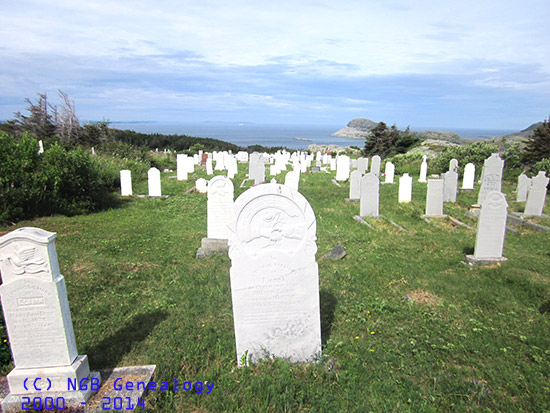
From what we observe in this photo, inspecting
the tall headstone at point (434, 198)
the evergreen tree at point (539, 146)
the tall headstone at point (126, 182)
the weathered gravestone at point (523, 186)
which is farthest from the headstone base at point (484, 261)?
the evergreen tree at point (539, 146)

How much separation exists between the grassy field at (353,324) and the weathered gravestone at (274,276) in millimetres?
258

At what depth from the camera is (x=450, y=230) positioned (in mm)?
10172

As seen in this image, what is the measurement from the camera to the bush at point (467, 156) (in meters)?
21.3

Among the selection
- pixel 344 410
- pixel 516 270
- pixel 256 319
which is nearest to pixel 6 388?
pixel 256 319

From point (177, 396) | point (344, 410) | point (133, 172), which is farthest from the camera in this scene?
point (133, 172)

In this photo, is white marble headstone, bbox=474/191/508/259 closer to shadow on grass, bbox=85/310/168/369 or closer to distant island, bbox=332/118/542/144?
shadow on grass, bbox=85/310/168/369

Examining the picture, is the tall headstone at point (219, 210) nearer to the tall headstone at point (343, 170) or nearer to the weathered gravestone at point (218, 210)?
the weathered gravestone at point (218, 210)

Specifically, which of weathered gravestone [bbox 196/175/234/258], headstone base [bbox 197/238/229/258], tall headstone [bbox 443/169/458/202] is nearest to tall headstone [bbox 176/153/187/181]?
weathered gravestone [bbox 196/175/234/258]

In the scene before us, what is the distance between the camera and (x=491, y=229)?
724 cm

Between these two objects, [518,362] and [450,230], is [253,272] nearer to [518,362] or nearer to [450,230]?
[518,362]

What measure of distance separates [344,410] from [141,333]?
2.74 meters

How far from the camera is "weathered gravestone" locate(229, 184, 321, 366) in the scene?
3.72 meters

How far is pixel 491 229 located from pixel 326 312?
14.7 ft

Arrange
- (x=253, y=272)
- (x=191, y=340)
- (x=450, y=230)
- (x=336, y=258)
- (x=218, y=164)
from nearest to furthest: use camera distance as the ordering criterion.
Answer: (x=253, y=272) → (x=191, y=340) → (x=336, y=258) → (x=450, y=230) → (x=218, y=164)
